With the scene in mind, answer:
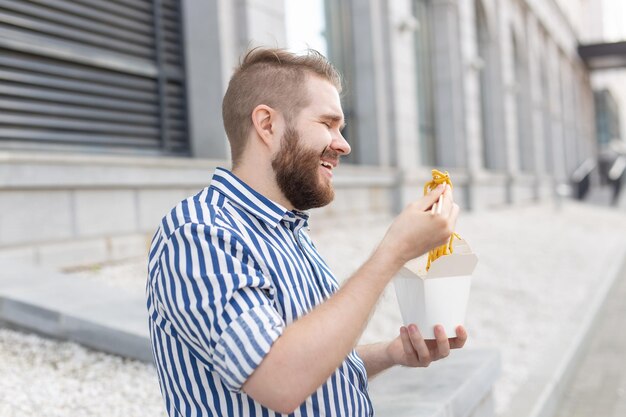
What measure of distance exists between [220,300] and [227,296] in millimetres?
16

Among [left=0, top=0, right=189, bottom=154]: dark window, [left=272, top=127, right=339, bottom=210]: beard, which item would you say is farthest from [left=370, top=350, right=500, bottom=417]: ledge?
[left=0, top=0, right=189, bottom=154]: dark window

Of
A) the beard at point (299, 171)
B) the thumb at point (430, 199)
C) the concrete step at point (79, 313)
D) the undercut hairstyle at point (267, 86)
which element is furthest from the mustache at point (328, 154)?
the concrete step at point (79, 313)

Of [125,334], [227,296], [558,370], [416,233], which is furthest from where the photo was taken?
[558,370]

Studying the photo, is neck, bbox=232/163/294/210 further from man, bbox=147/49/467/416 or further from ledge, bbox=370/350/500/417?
ledge, bbox=370/350/500/417

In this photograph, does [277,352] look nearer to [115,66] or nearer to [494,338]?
[494,338]

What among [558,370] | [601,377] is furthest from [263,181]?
[601,377]

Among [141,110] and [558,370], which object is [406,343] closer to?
[558,370]

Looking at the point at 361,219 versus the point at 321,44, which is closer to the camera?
the point at 361,219

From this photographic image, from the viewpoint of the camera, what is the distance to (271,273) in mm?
1591

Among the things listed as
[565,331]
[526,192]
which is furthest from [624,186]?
[565,331]

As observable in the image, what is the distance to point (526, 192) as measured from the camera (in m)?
20.5

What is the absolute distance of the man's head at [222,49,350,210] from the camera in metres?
1.72

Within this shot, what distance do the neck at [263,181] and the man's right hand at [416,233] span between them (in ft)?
1.05

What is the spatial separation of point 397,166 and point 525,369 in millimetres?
6780
